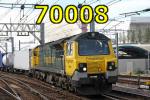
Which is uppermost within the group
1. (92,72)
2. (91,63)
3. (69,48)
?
(69,48)

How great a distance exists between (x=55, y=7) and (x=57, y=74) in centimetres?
392

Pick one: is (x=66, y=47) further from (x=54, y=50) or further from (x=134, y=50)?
(x=134, y=50)

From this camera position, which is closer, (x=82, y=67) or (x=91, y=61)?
(x=82, y=67)

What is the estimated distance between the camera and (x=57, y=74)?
22.8 m

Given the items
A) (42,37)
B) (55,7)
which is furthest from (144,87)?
(42,37)

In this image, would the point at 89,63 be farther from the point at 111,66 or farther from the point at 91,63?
the point at 111,66

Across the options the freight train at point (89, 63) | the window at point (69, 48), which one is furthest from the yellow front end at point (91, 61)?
the window at point (69, 48)

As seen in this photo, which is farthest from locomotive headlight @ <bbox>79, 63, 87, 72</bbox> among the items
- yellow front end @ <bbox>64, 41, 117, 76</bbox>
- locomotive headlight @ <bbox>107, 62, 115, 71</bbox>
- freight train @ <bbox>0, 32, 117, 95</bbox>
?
locomotive headlight @ <bbox>107, 62, 115, 71</bbox>

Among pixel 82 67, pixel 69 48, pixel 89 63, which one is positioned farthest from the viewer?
pixel 69 48

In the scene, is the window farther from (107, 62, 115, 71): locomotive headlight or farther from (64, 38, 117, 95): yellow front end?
(107, 62, 115, 71): locomotive headlight

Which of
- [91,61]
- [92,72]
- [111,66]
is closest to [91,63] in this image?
[91,61]

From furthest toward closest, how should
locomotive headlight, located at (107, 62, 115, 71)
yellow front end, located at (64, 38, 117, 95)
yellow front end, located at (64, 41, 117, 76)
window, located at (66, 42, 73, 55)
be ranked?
window, located at (66, 42, 73, 55) < locomotive headlight, located at (107, 62, 115, 71) < yellow front end, located at (64, 41, 117, 76) < yellow front end, located at (64, 38, 117, 95)

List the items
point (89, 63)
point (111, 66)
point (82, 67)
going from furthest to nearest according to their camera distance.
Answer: point (111, 66) < point (89, 63) < point (82, 67)

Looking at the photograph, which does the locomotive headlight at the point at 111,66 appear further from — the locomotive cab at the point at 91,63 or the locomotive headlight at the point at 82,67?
the locomotive headlight at the point at 82,67
